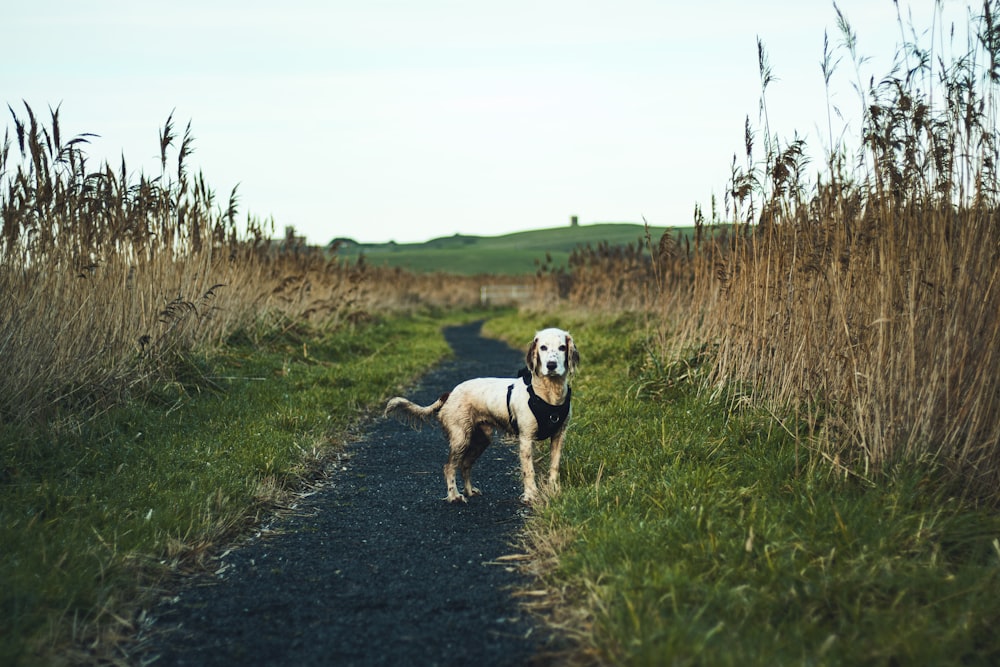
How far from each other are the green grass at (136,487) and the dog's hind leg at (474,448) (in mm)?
1244

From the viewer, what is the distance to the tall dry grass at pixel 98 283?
5.80 meters

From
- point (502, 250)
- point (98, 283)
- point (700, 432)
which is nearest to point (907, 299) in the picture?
point (700, 432)

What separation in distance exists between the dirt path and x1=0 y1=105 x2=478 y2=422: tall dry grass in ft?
7.41

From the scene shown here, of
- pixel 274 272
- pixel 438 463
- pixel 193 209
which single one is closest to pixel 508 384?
pixel 438 463

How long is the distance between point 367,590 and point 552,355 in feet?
6.63

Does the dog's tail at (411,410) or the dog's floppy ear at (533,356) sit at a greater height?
the dog's floppy ear at (533,356)

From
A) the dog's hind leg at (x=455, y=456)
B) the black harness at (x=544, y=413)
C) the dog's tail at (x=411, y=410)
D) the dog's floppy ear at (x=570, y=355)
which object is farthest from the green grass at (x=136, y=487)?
the dog's floppy ear at (x=570, y=355)

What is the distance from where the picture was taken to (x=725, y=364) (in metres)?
6.75

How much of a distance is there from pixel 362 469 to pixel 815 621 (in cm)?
403

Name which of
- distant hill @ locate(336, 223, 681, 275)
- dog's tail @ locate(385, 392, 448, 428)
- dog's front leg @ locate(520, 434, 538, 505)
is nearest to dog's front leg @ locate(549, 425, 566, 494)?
dog's front leg @ locate(520, 434, 538, 505)

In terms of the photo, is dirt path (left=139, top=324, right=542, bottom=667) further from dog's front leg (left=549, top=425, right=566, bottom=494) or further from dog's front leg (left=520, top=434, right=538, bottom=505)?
dog's front leg (left=549, top=425, right=566, bottom=494)

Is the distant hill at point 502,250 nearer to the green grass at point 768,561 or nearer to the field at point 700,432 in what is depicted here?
the field at point 700,432

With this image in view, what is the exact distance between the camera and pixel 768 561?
11.1ft

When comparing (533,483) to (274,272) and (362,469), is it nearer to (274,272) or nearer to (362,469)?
(362,469)
